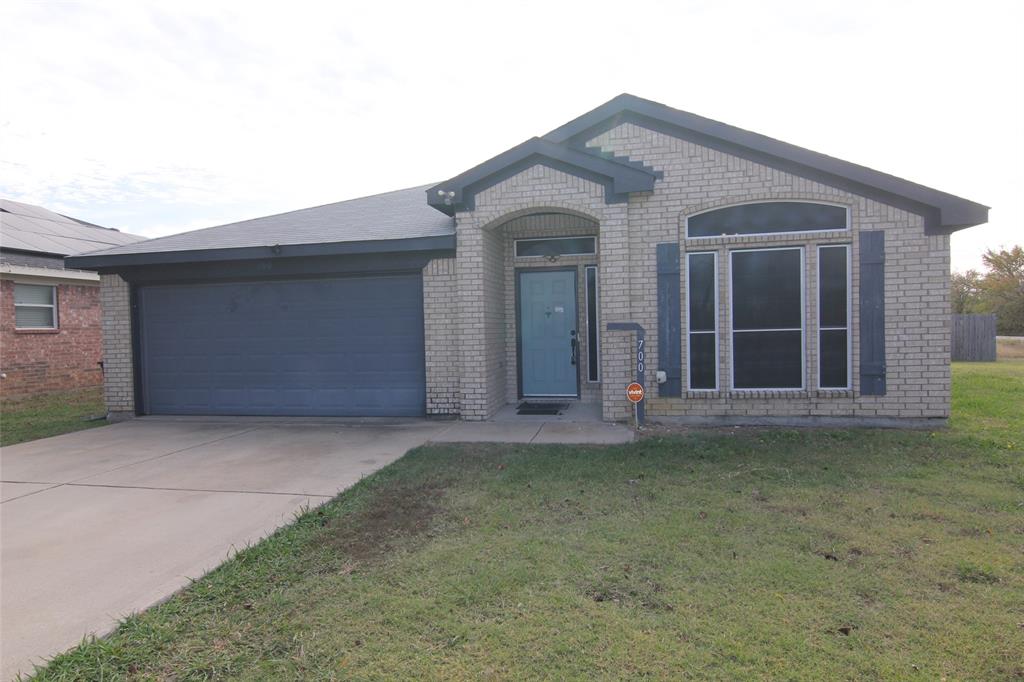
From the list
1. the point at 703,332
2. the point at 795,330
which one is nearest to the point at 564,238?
the point at 703,332

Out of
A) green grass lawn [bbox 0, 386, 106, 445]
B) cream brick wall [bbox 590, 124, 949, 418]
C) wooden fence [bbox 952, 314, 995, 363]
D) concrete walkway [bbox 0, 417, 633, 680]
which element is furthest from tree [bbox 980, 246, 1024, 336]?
green grass lawn [bbox 0, 386, 106, 445]

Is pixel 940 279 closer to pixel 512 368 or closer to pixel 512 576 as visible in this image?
pixel 512 368

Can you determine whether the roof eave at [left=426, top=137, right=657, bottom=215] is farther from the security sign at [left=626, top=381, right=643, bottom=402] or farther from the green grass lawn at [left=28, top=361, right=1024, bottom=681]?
the green grass lawn at [left=28, top=361, right=1024, bottom=681]

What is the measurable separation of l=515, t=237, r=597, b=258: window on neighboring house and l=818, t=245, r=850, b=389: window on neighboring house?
142 inches

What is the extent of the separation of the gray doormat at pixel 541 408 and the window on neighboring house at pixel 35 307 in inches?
491

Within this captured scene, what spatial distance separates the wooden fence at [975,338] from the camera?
22.4 metres

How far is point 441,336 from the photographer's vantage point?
31.6 feet

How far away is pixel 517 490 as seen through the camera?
19.1 ft

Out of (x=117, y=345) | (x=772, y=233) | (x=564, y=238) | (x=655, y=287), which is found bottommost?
(x=117, y=345)

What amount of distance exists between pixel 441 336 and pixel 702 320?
3927 mm

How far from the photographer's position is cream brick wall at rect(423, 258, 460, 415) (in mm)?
9586

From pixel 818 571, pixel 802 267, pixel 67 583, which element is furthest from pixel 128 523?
pixel 802 267

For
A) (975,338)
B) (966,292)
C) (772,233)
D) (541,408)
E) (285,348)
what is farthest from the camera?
(966,292)

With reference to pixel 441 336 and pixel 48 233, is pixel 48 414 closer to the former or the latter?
pixel 48 233
